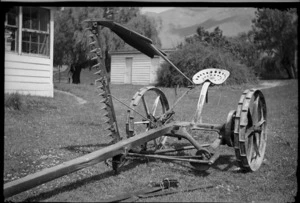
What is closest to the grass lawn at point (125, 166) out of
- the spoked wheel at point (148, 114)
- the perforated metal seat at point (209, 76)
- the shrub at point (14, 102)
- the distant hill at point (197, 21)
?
the shrub at point (14, 102)

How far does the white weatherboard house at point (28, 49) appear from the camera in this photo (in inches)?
103

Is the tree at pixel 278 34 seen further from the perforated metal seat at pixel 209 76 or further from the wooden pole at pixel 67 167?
the wooden pole at pixel 67 167

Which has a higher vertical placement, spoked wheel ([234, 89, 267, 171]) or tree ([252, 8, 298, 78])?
tree ([252, 8, 298, 78])

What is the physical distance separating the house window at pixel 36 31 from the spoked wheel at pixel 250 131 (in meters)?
2.04

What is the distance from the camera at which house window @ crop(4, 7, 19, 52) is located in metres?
2.56

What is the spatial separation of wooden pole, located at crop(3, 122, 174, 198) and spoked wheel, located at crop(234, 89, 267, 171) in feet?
2.87

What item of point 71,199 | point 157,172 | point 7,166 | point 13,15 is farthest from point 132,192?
point 13,15

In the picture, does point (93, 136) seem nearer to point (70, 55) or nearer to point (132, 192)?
point (70, 55)

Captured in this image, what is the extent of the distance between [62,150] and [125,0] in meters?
2.20

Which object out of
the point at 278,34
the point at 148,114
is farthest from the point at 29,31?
A: the point at 278,34

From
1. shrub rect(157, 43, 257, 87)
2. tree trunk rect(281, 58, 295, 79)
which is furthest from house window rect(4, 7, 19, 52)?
tree trunk rect(281, 58, 295, 79)

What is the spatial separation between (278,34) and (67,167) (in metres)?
2.09

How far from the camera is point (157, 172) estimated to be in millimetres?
3461

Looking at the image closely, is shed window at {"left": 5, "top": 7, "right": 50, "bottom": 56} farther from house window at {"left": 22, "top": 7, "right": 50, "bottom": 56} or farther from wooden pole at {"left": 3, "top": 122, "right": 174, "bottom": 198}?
wooden pole at {"left": 3, "top": 122, "right": 174, "bottom": 198}
